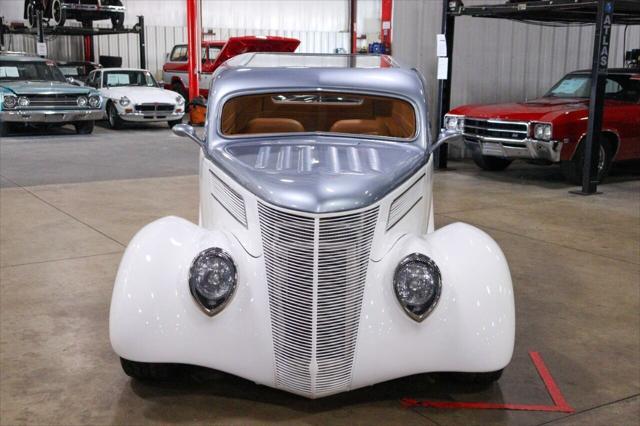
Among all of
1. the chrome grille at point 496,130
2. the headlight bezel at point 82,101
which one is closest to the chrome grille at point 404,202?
the chrome grille at point 496,130

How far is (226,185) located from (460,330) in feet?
4.43

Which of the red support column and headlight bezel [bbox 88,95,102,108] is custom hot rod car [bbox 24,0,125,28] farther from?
the red support column

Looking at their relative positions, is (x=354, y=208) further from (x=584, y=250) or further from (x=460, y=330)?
(x=584, y=250)

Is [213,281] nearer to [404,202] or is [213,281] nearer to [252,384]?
[252,384]

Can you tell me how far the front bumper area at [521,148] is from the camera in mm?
9344

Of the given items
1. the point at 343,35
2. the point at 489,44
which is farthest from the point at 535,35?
the point at 343,35

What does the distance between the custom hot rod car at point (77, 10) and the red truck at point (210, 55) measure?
191 cm

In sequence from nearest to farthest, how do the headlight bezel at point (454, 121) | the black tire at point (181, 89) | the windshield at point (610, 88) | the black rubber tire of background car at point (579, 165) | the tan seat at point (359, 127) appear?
the tan seat at point (359, 127) < the black rubber tire of background car at point (579, 165) < the windshield at point (610, 88) < the headlight bezel at point (454, 121) < the black tire at point (181, 89)

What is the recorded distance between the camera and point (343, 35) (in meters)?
30.9

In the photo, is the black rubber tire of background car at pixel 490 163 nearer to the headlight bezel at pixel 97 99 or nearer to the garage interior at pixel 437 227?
the garage interior at pixel 437 227

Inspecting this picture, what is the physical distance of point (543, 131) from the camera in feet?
30.6

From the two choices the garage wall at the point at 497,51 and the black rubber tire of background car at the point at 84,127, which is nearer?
the garage wall at the point at 497,51

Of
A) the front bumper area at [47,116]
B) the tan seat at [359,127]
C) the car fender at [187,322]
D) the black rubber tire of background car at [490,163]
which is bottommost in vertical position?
the black rubber tire of background car at [490,163]

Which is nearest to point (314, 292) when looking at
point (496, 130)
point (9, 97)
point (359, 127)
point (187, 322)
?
point (187, 322)
